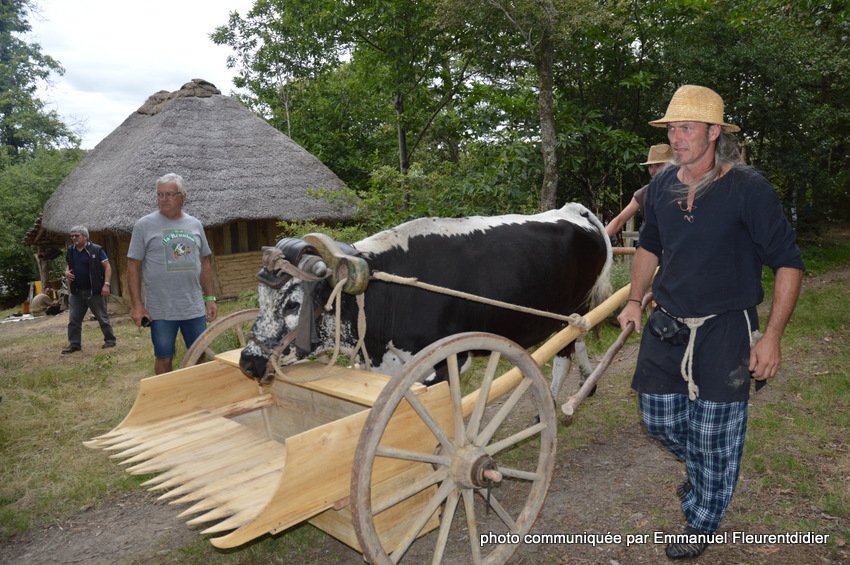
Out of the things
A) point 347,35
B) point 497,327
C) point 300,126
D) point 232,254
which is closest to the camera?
point 497,327

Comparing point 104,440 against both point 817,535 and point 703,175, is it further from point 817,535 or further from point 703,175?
point 817,535

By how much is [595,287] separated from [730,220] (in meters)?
2.24

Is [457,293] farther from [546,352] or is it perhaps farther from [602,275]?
[602,275]

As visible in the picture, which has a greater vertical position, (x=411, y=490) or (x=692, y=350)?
(x=692, y=350)

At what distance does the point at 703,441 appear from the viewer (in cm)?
272

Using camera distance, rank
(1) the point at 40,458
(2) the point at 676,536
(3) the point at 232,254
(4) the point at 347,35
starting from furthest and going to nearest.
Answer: (3) the point at 232,254 < (4) the point at 347,35 < (1) the point at 40,458 < (2) the point at 676,536

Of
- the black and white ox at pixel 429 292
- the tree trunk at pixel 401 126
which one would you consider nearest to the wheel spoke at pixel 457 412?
the black and white ox at pixel 429 292

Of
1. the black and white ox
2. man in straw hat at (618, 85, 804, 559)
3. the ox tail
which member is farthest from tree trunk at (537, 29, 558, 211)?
man in straw hat at (618, 85, 804, 559)

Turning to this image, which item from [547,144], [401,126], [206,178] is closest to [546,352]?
[547,144]

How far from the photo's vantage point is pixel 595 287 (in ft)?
15.6

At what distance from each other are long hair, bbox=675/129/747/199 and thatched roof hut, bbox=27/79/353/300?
10282 millimetres

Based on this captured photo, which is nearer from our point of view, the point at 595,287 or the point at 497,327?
the point at 497,327

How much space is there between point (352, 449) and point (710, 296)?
5.38ft

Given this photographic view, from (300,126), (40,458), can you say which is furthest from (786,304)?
(300,126)
